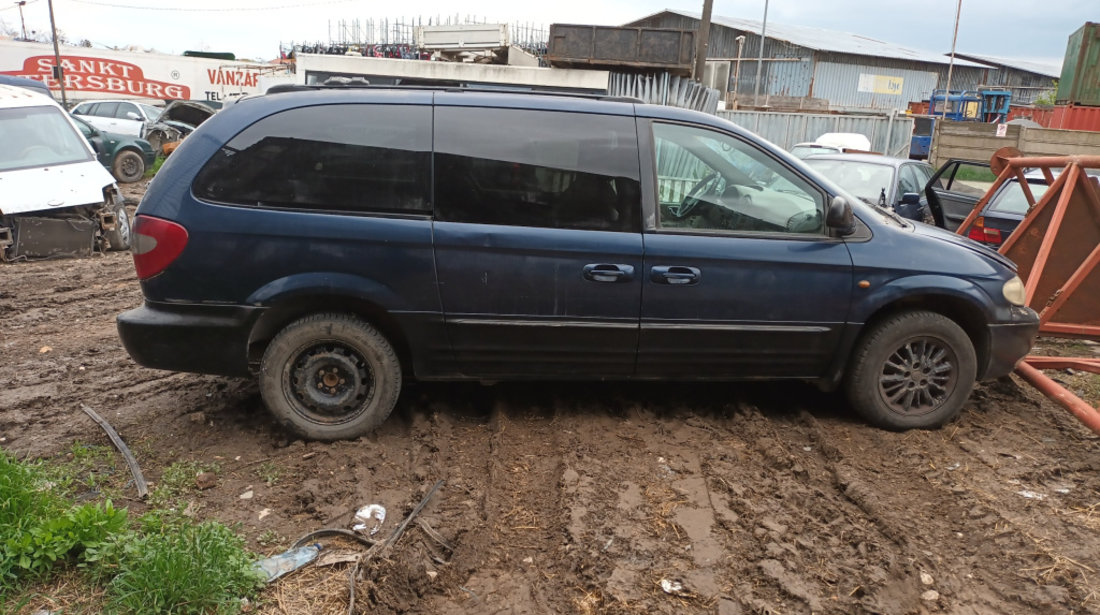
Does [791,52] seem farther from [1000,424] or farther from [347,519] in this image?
[347,519]

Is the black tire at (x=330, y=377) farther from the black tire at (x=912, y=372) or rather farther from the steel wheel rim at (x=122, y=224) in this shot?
the steel wheel rim at (x=122, y=224)

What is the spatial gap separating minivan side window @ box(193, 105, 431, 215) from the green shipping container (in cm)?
2122

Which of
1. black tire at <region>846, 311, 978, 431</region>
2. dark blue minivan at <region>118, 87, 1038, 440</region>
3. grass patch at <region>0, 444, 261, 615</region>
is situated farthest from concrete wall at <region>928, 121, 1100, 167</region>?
grass patch at <region>0, 444, 261, 615</region>

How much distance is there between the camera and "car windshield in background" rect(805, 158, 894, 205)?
33.8 feet

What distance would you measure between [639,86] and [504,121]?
13202 mm

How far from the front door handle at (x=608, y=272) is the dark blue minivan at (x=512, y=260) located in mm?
12

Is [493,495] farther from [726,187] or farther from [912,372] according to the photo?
[912,372]

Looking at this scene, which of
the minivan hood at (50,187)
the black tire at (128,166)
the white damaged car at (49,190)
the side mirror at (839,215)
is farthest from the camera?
the black tire at (128,166)

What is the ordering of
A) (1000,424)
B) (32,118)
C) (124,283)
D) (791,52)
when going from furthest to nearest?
(791,52)
(32,118)
(124,283)
(1000,424)

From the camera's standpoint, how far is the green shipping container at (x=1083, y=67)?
19.2 m

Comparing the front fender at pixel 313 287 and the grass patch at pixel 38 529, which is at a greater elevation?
the front fender at pixel 313 287

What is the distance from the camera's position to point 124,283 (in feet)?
28.1

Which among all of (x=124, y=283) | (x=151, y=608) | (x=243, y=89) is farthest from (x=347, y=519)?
(x=243, y=89)

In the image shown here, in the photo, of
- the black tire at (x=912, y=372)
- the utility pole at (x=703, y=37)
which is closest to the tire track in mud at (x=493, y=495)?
the black tire at (x=912, y=372)
